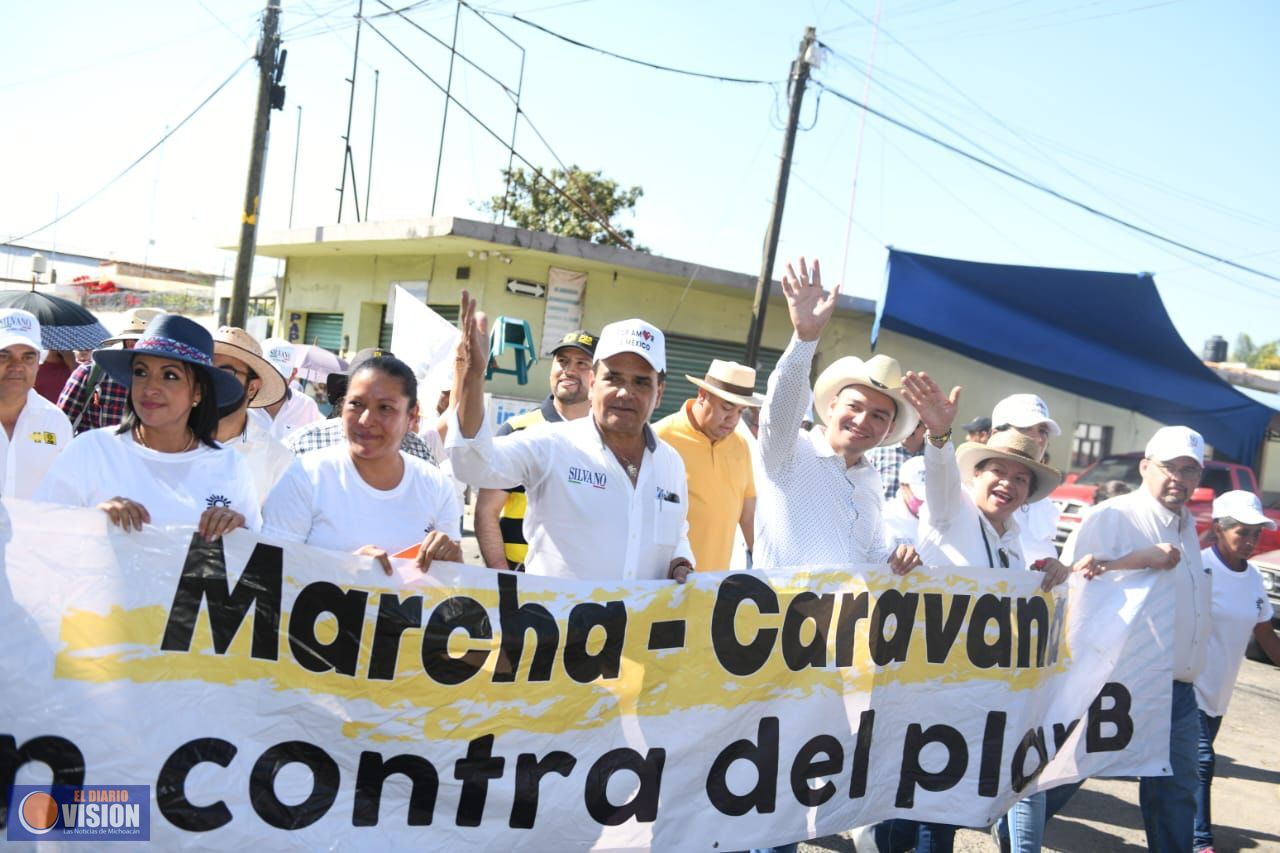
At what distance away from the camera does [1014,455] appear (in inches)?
167

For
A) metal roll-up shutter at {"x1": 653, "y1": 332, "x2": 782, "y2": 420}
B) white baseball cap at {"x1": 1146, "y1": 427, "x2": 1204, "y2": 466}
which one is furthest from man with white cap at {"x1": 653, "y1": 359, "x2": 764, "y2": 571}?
metal roll-up shutter at {"x1": 653, "y1": 332, "x2": 782, "y2": 420}

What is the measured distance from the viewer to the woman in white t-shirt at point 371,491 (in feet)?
10.6

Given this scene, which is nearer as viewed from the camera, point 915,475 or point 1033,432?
point 1033,432

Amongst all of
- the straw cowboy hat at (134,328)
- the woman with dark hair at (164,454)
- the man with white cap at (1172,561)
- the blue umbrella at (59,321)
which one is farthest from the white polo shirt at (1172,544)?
the blue umbrella at (59,321)

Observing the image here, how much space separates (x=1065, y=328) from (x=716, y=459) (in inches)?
319

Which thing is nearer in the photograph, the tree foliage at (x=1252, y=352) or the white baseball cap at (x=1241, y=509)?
the white baseball cap at (x=1241, y=509)

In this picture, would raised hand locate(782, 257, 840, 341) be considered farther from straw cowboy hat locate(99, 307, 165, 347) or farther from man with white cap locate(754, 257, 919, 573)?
straw cowboy hat locate(99, 307, 165, 347)

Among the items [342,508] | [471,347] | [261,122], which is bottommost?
[342,508]

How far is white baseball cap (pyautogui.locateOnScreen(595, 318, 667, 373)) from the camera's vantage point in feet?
11.6

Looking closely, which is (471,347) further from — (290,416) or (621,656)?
(290,416)

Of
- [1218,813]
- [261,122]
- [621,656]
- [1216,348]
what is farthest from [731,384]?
[1216,348]

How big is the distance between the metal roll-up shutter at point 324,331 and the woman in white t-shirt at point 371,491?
17133mm

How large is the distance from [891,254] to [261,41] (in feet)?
31.8

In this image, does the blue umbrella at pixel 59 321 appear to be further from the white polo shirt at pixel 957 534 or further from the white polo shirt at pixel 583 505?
the white polo shirt at pixel 957 534
